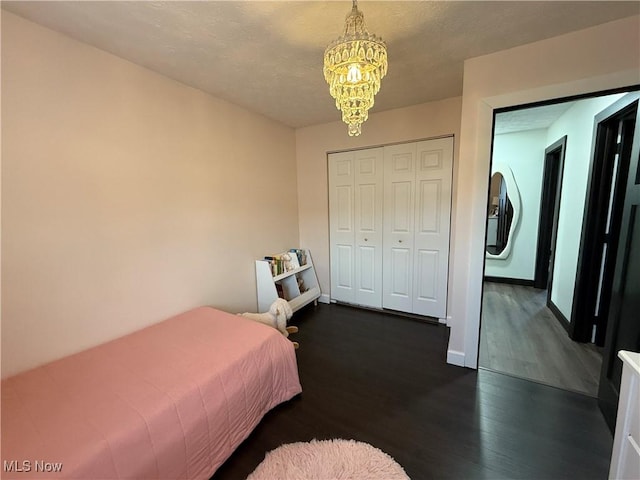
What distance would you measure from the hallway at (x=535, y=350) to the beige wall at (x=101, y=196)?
261 cm

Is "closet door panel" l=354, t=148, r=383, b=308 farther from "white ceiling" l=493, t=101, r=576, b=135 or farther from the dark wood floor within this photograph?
"white ceiling" l=493, t=101, r=576, b=135

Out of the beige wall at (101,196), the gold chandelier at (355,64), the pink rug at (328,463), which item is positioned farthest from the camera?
the beige wall at (101,196)

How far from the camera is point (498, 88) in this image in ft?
6.05

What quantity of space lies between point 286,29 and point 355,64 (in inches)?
26.3

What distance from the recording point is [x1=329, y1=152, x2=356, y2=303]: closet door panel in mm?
3340

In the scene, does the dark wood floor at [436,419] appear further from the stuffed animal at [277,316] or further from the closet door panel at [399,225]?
the closet door panel at [399,225]

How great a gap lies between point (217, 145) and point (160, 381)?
199 cm

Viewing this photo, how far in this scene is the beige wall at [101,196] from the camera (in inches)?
55.4

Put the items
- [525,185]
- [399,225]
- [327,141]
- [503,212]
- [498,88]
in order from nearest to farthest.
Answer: [498,88]
[399,225]
[327,141]
[525,185]
[503,212]

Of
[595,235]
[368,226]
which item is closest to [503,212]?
[595,235]

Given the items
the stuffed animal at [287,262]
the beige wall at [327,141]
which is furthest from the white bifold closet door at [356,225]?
the stuffed animal at [287,262]

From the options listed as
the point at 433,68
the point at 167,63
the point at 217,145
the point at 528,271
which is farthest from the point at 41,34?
the point at 528,271

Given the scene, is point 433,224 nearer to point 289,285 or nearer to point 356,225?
point 356,225

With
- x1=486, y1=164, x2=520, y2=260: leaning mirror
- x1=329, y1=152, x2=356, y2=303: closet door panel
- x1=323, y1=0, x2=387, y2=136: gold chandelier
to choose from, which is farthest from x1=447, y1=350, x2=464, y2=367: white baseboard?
x1=486, y1=164, x2=520, y2=260: leaning mirror
